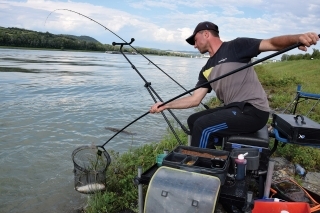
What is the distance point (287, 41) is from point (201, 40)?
4.20 ft

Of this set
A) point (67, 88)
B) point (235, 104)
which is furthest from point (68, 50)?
point (235, 104)

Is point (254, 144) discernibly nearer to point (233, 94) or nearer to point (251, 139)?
point (251, 139)

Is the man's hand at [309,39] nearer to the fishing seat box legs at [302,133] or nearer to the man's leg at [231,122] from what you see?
the man's leg at [231,122]

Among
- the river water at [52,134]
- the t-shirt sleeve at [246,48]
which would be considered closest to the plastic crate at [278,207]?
the t-shirt sleeve at [246,48]

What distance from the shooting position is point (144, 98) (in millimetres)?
16859

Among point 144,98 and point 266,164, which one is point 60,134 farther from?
point 144,98

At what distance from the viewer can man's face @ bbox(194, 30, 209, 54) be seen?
4.12 metres

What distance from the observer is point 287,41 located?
3137 mm

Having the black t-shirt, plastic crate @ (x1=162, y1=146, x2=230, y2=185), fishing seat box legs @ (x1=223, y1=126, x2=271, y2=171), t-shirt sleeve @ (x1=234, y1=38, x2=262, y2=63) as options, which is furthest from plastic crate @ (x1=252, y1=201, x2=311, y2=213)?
t-shirt sleeve @ (x1=234, y1=38, x2=262, y2=63)

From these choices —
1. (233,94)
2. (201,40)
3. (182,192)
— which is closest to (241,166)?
(182,192)

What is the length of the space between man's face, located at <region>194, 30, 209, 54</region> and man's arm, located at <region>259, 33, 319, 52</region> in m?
0.84

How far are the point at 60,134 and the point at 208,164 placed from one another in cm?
694

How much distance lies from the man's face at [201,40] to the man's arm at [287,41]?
0.84 m

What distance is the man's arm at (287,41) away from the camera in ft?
9.07
